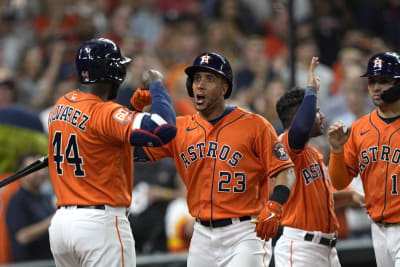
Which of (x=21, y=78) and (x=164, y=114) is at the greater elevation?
(x=21, y=78)

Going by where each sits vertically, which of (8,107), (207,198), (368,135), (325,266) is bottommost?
(325,266)

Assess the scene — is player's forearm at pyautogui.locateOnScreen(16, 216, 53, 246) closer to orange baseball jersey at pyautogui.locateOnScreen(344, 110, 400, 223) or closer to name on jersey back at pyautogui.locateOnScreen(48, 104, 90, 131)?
name on jersey back at pyautogui.locateOnScreen(48, 104, 90, 131)

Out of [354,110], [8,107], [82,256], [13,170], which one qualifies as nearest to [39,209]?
[13,170]

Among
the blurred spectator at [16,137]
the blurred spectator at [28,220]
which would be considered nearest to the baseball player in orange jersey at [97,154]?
the blurred spectator at [28,220]

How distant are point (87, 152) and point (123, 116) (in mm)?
395

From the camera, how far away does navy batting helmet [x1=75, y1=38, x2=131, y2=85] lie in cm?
505

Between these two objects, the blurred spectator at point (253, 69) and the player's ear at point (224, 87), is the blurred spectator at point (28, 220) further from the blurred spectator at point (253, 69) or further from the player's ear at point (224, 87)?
the blurred spectator at point (253, 69)

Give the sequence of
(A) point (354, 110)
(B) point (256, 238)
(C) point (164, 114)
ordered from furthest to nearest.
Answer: (A) point (354, 110)
(B) point (256, 238)
(C) point (164, 114)

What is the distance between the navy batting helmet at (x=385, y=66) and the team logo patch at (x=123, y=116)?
1.91 metres

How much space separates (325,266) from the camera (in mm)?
5605

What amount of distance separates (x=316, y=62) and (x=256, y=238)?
4.51ft

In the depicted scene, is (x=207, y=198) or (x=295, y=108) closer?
(x=207, y=198)

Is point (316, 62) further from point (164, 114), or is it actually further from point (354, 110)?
point (354, 110)

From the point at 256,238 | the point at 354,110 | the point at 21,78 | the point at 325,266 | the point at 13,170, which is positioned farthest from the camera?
the point at 21,78
